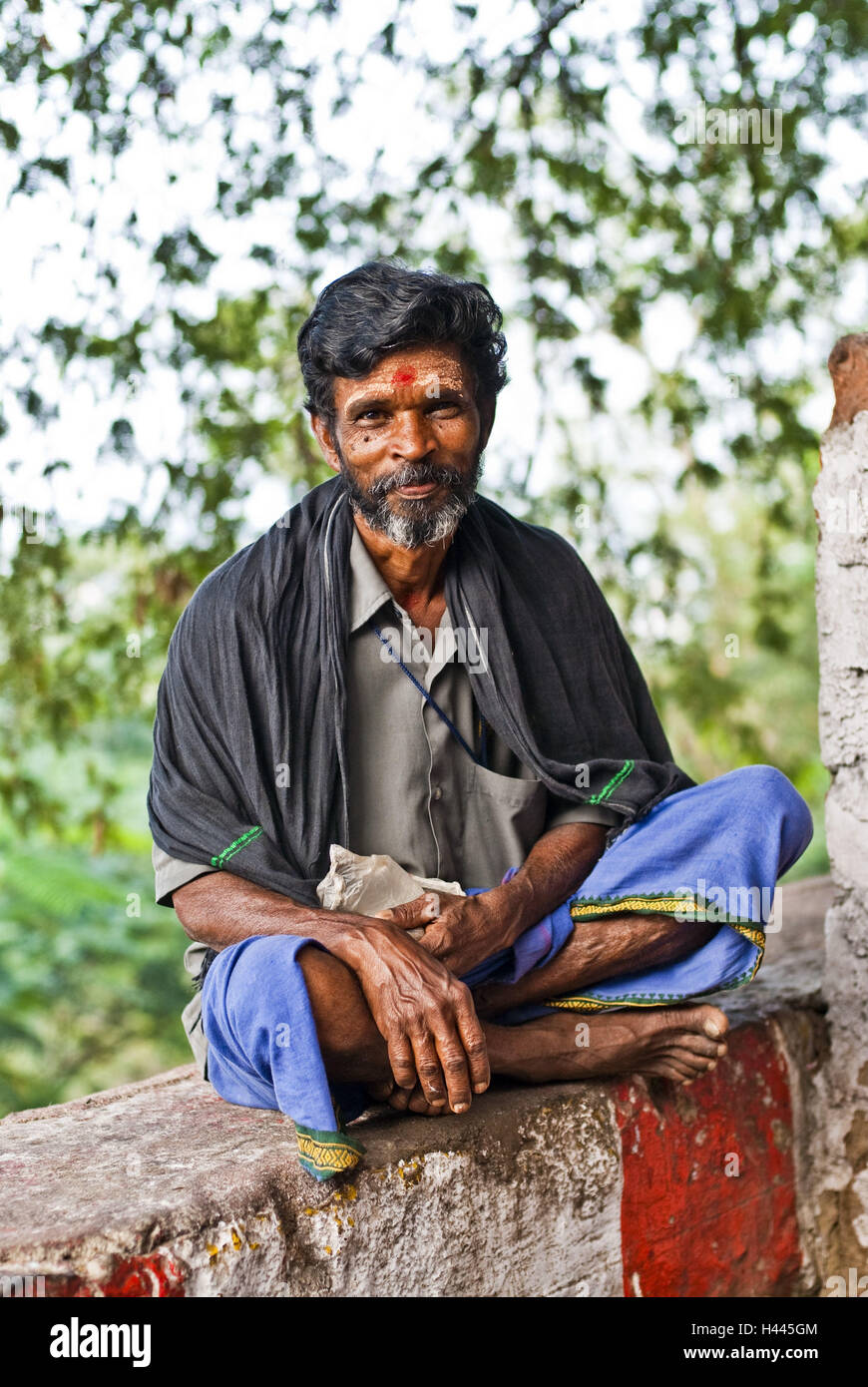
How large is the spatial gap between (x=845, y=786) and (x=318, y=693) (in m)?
1.22

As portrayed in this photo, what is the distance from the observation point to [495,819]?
8.13 feet

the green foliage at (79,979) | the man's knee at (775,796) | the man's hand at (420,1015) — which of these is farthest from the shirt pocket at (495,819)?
the green foliage at (79,979)

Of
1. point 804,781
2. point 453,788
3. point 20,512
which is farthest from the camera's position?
point 804,781

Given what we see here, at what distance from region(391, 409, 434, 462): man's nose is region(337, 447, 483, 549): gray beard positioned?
0.02 metres

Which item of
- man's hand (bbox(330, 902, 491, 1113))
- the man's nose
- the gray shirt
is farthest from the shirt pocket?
the man's nose

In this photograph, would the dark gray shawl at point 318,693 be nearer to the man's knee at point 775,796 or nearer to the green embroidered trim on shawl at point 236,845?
the green embroidered trim on shawl at point 236,845

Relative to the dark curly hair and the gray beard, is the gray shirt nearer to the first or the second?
the gray beard

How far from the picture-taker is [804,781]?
8953mm

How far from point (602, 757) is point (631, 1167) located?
0.77 meters

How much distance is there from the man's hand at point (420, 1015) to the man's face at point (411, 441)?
32.3 inches


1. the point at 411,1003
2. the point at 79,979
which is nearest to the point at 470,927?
the point at 411,1003

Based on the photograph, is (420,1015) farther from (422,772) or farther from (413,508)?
(413,508)

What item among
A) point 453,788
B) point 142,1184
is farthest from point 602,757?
point 142,1184
